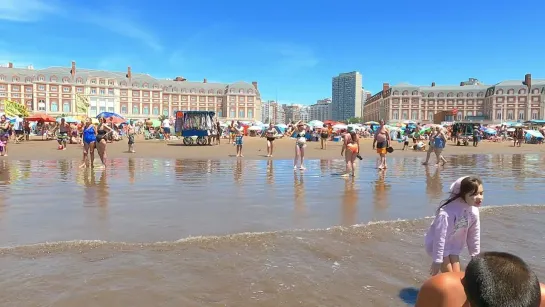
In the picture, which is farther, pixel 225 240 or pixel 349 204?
pixel 349 204

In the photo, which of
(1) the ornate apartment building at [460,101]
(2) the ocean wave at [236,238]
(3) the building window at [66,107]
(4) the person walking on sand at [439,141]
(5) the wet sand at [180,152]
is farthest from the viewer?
(1) the ornate apartment building at [460,101]

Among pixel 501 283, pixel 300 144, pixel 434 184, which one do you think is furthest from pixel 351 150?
pixel 501 283

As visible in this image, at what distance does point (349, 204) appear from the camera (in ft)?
24.7

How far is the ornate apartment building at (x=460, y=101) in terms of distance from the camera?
107875mm

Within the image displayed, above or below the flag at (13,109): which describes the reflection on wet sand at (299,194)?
below

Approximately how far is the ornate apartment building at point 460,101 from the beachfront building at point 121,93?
4115cm

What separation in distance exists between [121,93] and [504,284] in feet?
375

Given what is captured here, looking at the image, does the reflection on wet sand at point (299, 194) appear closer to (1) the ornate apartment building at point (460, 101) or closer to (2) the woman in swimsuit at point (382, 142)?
(2) the woman in swimsuit at point (382, 142)

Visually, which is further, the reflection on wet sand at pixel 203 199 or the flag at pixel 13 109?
the flag at pixel 13 109

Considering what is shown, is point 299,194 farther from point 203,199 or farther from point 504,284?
point 504,284

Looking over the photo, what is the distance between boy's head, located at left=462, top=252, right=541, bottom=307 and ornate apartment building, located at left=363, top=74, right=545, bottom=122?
119m

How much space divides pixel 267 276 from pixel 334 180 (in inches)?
285

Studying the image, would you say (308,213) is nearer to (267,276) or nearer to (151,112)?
(267,276)

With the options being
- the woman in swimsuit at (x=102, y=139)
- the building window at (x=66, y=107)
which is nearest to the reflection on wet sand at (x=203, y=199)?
the woman in swimsuit at (x=102, y=139)
